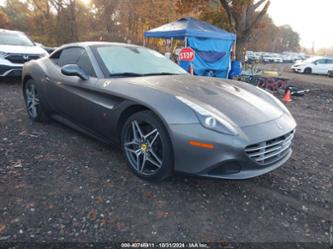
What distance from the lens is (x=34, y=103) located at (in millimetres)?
4520

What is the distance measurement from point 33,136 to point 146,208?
7.81ft

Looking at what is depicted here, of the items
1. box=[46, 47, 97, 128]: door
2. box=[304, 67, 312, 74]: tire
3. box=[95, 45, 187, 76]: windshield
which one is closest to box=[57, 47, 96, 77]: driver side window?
box=[46, 47, 97, 128]: door

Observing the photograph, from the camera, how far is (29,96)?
15.2ft

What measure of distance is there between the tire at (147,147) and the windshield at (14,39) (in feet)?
23.0

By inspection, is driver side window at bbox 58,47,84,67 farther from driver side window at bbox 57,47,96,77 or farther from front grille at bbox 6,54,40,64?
front grille at bbox 6,54,40,64

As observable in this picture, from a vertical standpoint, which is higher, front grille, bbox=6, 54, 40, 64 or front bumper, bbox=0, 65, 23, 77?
front grille, bbox=6, 54, 40, 64

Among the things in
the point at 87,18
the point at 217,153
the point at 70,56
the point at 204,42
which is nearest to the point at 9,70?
the point at 70,56

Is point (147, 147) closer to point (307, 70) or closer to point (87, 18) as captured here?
Answer: point (307, 70)

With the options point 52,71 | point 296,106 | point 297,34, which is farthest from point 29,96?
point 297,34

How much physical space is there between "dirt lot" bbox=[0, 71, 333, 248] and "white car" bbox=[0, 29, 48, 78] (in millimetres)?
4383

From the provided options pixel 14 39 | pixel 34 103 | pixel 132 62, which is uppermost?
pixel 14 39

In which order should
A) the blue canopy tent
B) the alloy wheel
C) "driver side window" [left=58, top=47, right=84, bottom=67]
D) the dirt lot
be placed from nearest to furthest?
the dirt lot, the alloy wheel, "driver side window" [left=58, top=47, right=84, bottom=67], the blue canopy tent

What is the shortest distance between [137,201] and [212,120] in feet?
3.33

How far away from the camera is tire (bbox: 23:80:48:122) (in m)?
4.38
